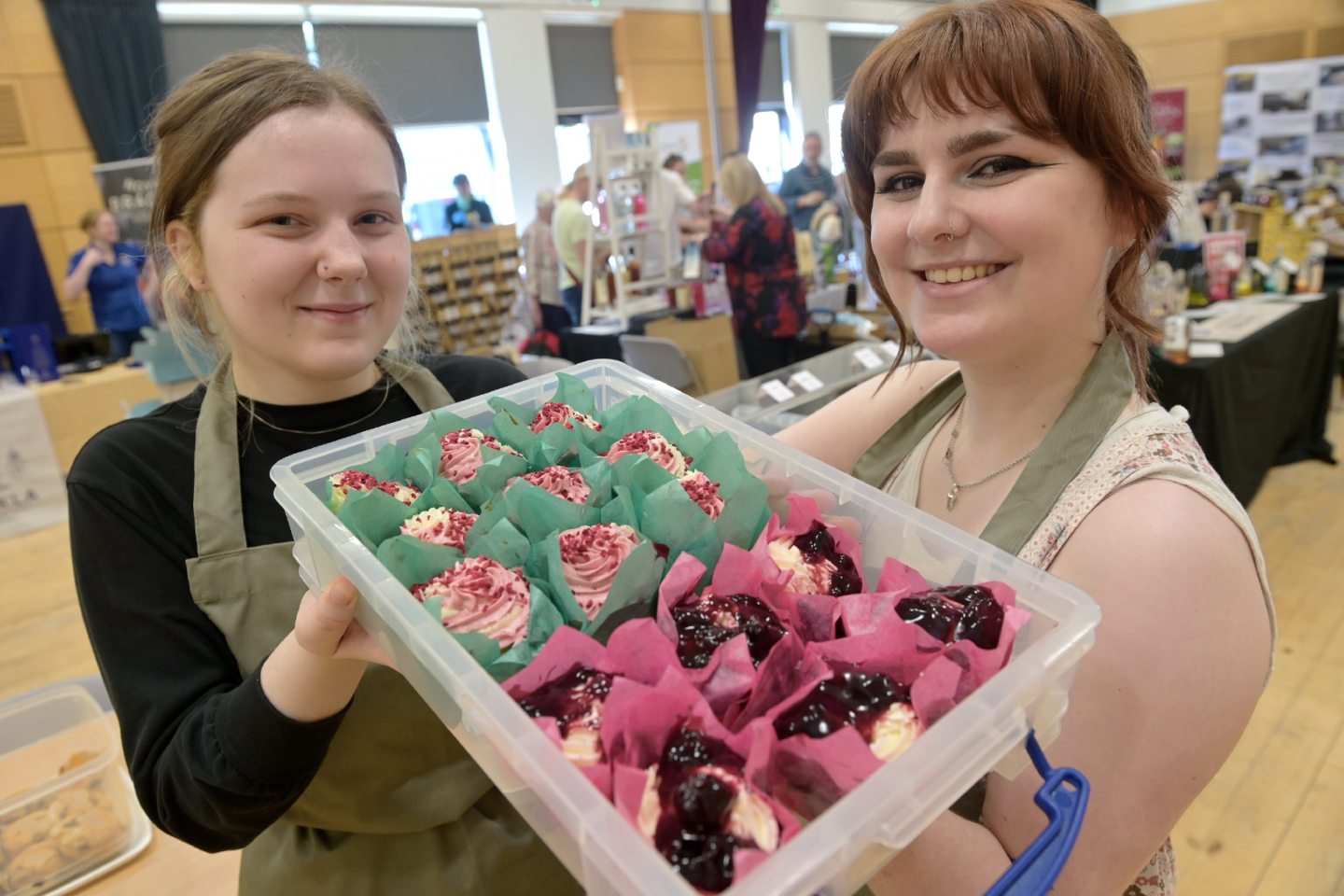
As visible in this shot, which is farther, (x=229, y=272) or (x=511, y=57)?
(x=511, y=57)

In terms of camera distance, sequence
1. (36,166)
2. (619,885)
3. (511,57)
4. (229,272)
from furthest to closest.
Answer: (511,57)
(36,166)
(229,272)
(619,885)

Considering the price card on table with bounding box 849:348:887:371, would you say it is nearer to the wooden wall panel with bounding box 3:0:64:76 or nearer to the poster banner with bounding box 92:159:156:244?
the poster banner with bounding box 92:159:156:244

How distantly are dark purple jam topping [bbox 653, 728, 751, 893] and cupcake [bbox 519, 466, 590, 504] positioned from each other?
297 mm

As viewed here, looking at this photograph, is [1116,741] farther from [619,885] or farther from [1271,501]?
[1271,501]

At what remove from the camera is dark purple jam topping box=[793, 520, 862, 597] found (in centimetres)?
69

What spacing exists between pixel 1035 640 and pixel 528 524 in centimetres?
42

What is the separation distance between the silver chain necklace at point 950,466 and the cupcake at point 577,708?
60 centimetres

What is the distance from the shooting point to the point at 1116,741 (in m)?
0.72

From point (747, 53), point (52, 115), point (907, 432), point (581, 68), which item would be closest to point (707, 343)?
point (907, 432)

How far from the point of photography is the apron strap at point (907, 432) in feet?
3.81

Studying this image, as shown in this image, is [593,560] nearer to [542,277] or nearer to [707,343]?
[707,343]

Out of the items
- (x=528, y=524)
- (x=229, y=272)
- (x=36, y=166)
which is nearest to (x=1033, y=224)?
(x=528, y=524)

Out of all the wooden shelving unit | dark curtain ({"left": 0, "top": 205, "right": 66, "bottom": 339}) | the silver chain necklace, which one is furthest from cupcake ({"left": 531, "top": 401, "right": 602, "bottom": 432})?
dark curtain ({"left": 0, "top": 205, "right": 66, "bottom": 339})

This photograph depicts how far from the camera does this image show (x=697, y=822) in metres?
0.47
